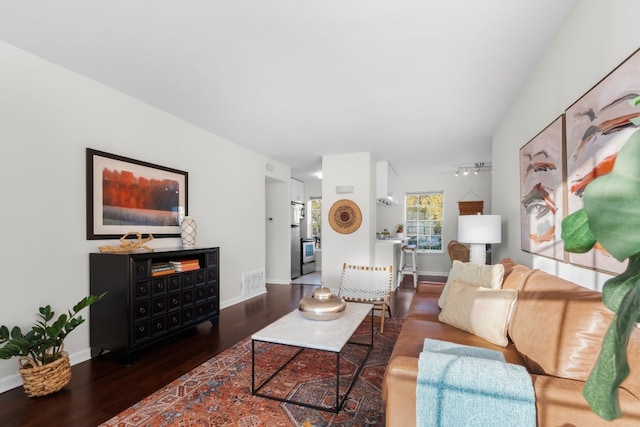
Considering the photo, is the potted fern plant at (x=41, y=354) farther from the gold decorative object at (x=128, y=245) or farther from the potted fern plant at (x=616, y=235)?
the potted fern plant at (x=616, y=235)

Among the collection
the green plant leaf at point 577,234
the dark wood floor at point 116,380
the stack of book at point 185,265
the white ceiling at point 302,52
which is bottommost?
the dark wood floor at point 116,380

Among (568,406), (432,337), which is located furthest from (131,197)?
(568,406)

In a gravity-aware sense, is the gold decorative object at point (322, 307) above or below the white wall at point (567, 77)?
below

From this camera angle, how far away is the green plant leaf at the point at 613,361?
0.37m

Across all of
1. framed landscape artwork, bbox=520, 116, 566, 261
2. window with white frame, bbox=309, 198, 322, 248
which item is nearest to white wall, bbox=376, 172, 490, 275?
window with white frame, bbox=309, 198, 322, 248

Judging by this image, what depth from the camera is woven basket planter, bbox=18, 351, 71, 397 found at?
82.0 inches

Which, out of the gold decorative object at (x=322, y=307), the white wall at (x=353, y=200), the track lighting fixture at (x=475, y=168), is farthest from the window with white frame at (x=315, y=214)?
the gold decorative object at (x=322, y=307)

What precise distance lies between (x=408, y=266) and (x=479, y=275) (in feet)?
16.3

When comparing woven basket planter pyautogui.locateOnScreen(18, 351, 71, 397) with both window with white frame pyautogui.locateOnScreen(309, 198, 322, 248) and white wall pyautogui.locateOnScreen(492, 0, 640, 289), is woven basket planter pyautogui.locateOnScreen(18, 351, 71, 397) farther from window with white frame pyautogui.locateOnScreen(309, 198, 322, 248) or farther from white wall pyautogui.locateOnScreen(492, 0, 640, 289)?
window with white frame pyautogui.locateOnScreen(309, 198, 322, 248)

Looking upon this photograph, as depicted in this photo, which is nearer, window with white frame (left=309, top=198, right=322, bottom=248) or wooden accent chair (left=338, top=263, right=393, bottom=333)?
wooden accent chair (left=338, top=263, right=393, bottom=333)

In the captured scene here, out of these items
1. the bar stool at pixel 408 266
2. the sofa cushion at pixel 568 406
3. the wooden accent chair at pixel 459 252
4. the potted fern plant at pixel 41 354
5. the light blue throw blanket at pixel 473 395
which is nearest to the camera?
the sofa cushion at pixel 568 406

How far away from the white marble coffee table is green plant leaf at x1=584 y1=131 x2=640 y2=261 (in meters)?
1.71

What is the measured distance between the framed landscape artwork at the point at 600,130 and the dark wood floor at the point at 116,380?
106 inches

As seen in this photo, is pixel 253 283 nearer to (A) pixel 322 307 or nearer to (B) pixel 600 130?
(A) pixel 322 307
